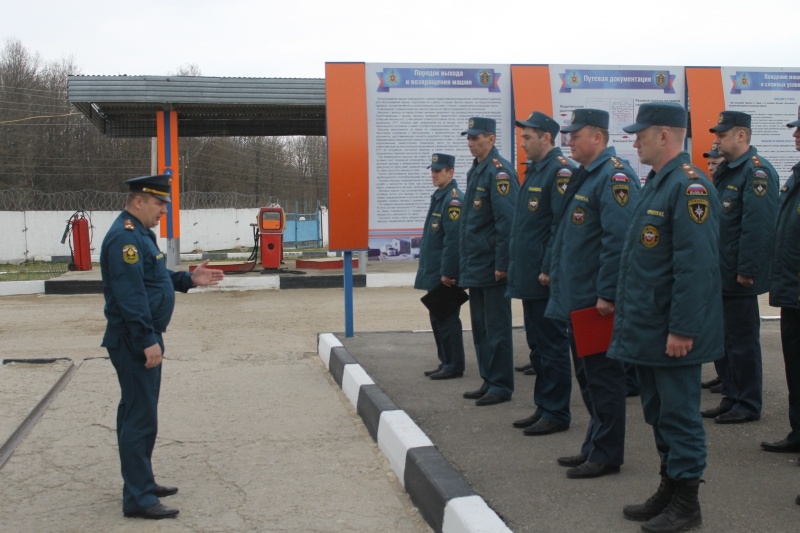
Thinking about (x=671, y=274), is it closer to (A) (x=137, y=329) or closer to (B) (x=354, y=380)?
(A) (x=137, y=329)

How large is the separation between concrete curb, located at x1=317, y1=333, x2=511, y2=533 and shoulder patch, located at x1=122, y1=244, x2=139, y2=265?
6.13ft

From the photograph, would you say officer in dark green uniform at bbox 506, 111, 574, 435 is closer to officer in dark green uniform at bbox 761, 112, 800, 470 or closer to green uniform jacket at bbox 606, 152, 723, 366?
officer in dark green uniform at bbox 761, 112, 800, 470

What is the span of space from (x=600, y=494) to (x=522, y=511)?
46 cm

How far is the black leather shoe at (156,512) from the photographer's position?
442cm

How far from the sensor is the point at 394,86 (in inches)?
400

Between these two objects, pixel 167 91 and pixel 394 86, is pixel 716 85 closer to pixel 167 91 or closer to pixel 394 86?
pixel 394 86

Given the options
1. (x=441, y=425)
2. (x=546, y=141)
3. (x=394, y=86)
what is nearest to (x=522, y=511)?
(x=441, y=425)

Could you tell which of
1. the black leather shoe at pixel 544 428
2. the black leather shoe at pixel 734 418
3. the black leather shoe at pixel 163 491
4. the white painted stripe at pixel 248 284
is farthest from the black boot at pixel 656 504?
the white painted stripe at pixel 248 284

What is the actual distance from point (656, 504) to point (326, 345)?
217 inches

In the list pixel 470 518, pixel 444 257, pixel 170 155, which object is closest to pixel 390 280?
pixel 170 155

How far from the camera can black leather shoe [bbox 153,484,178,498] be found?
4703mm

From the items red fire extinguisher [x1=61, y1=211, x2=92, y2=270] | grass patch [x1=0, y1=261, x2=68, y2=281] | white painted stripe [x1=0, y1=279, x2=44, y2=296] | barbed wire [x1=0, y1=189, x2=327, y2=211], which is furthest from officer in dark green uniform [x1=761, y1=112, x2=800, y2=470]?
barbed wire [x1=0, y1=189, x2=327, y2=211]

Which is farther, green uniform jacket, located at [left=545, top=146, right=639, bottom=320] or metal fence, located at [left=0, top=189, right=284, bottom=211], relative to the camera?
metal fence, located at [left=0, top=189, right=284, bottom=211]

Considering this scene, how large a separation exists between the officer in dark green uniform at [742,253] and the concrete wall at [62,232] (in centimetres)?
2103
